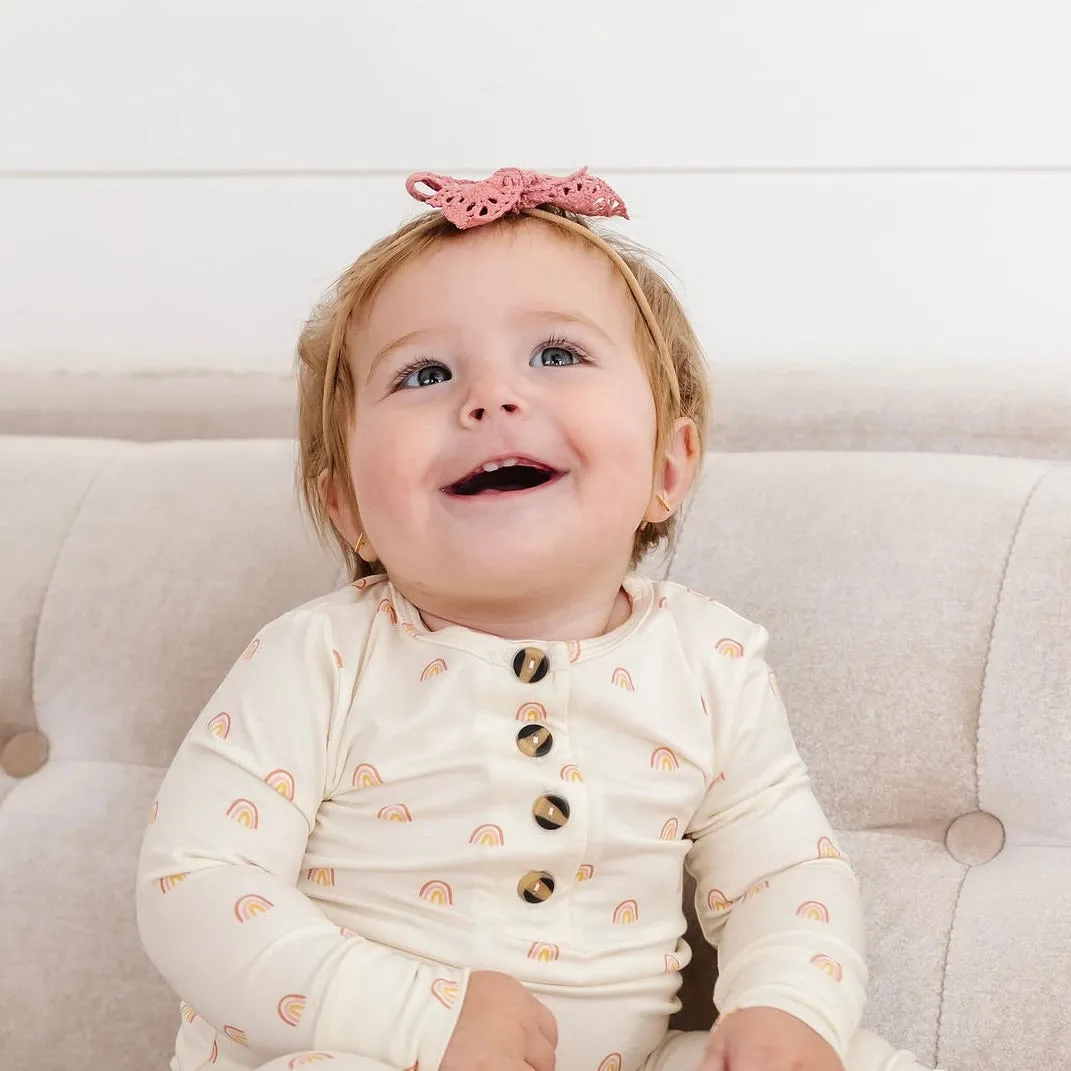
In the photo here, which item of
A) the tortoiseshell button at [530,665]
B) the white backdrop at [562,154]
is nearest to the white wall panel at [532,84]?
the white backdrop at [562,154]

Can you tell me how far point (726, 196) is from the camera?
153cm

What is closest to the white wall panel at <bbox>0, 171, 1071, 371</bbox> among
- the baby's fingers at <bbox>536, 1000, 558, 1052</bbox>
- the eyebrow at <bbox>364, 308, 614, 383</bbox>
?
the eyebrow at <bbox>364, 308, 614, 383</bbox>

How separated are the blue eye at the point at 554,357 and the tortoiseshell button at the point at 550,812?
32 centimetres

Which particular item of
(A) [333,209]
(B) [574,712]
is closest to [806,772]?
(B) [574,712]

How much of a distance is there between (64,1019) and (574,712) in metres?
0.49

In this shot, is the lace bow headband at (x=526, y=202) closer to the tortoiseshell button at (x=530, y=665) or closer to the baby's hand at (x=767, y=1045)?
the tortoiseshell button at (x=530, y=665)

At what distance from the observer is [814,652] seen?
1103 millimetres

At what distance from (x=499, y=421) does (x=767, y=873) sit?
0.38 m

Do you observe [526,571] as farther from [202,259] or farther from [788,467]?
[202,259]

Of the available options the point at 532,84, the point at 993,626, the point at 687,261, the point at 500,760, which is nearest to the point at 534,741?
the point at 500,760

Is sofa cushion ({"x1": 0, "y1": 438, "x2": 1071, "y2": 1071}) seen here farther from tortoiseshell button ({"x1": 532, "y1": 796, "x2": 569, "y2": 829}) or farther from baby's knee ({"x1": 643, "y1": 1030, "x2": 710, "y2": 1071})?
tortoiseshell button ({"x1": 532, "y1": 796, "x2": 569, "y2": 829})

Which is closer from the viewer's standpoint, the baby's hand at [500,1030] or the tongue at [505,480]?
the baby's hand at [500,1030]

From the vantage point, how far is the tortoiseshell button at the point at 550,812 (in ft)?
2.95

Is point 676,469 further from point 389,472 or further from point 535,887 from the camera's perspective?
point 535,887
